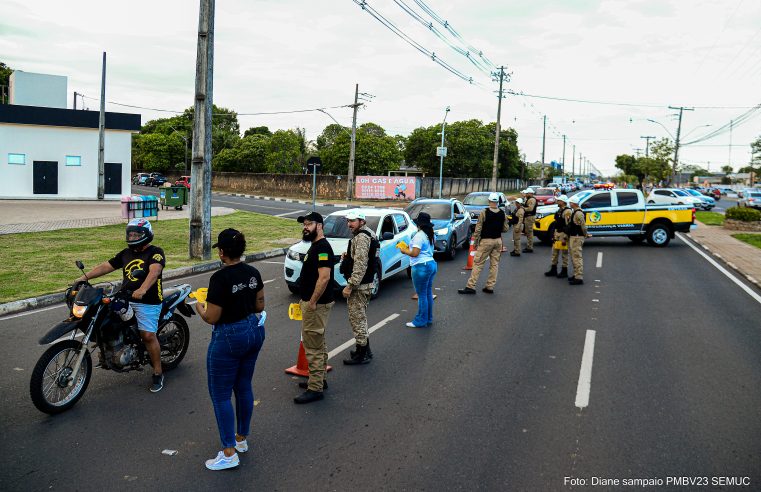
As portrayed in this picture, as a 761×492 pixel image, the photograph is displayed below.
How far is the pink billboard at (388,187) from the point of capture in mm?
45938

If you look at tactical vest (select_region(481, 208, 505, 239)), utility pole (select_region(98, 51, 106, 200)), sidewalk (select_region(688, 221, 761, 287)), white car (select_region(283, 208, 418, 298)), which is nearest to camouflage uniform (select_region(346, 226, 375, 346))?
white car (select_region(283, 208, 418, 298))

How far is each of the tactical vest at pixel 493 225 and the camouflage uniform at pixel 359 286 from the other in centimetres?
506

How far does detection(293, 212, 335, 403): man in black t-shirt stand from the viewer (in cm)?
576

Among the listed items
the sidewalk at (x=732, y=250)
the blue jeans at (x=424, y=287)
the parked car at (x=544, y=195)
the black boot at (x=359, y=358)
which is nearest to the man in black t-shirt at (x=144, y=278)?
the black boot at (x=359, y=358)

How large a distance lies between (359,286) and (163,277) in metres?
7.54

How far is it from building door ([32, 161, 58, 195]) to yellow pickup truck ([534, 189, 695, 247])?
2871cm

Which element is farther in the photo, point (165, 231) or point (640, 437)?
A: point (165, 231)

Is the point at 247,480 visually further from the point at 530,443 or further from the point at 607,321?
the point at 607,321

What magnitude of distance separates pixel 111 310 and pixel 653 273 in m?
12.8

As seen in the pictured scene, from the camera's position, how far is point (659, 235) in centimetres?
2005

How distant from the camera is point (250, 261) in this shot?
15328 millimetres

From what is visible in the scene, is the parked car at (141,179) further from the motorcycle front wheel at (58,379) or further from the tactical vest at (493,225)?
the motorcycle front wheel at (58,379)

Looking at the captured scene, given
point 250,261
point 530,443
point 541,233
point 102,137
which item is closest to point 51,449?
point 530,443

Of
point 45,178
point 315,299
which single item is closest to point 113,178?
point 45,178
